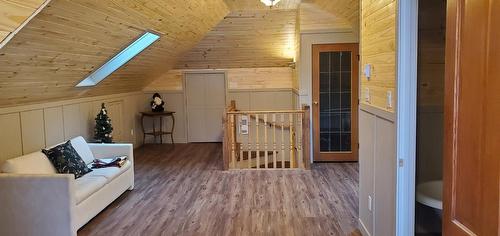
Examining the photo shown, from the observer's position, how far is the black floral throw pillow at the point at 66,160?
165 inches

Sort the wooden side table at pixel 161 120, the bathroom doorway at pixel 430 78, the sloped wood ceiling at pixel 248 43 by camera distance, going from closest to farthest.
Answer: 1. the bathroom doorway at pixel 430 78
2. the sloped wood ceiling at pixel 248 43
3. the wooden side table at pixel 161 120

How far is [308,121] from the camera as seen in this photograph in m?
6.03

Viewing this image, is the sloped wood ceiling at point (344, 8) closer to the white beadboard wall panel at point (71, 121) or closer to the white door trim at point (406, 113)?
the white door trim at point (406, 113)

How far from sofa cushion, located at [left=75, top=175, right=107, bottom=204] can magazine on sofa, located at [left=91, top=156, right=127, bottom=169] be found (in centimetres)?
47

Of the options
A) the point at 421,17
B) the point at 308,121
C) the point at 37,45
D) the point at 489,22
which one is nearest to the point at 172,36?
the point at 308,121

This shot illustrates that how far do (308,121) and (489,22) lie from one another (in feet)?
15.7

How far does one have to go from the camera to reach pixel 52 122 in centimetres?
516

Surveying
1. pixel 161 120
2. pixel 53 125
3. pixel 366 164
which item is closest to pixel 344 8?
pixel 366 164

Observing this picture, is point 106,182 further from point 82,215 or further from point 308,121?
point 308,121

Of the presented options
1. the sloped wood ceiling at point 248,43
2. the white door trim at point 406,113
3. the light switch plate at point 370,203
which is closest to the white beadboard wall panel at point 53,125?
the sloped wood ceiling at point 248,43

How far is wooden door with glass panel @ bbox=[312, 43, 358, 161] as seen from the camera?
666 centimetres

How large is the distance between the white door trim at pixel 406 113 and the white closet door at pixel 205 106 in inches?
273

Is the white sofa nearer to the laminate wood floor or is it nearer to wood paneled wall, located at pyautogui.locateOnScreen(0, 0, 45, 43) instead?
the laminate wood floor

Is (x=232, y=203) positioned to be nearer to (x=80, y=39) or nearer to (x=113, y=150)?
(x=113, y=150)
